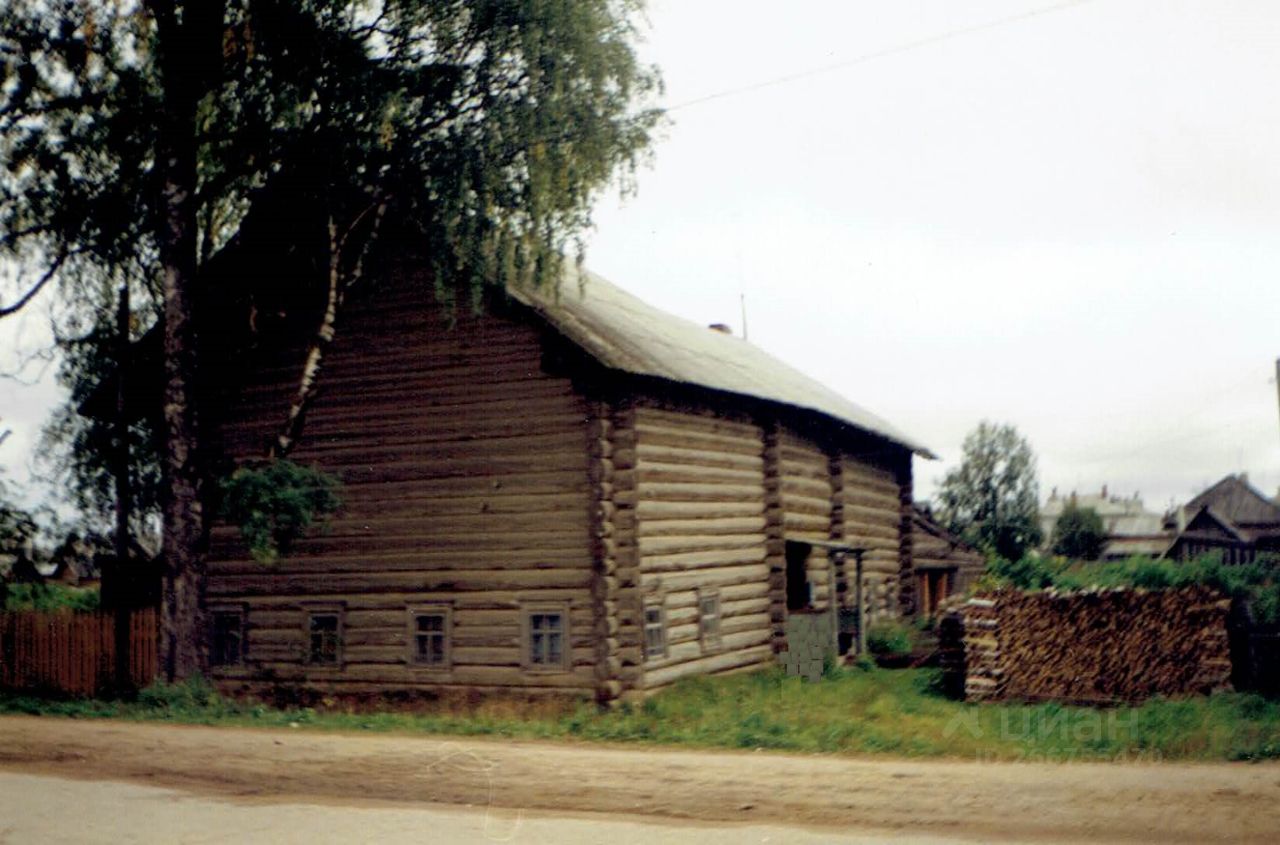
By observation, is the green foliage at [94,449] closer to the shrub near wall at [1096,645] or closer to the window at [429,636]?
the window at [429,636]

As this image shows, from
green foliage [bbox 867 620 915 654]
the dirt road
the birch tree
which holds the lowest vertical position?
green foliage [bbox 867 620 915 654]

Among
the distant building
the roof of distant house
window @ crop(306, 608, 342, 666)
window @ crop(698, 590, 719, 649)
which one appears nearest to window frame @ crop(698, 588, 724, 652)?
window @ crop(698, 590, 719, 649)

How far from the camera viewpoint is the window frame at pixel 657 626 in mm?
20714

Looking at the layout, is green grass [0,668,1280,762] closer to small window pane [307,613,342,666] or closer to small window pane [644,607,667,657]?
small window pane [644,607,667,657]

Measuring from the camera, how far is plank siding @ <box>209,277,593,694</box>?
20438mm

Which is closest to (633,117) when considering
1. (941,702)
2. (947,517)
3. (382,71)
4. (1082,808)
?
(382,71)

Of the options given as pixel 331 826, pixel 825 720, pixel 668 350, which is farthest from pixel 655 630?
pixel 331 826

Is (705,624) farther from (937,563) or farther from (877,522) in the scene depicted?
(937,563)

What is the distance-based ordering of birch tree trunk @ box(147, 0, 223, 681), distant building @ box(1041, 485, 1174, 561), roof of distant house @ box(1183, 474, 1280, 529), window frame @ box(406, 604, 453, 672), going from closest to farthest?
birch tree trunk @ box(147, 0, 223, 681), window frame @ box(406, 604, 453, 672), roof of distant house @ box(1183, 474, 1280, 529), distant building @ box(1041, 485, 1174, 561)

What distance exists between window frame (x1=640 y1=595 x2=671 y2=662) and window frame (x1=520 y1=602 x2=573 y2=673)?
135cm

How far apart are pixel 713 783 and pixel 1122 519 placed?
11996cm

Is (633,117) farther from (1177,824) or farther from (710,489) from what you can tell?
(1177,824)

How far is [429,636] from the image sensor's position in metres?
21.4

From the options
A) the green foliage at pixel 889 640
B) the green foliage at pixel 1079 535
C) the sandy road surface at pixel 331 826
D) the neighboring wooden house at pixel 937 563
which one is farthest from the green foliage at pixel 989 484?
the sandy road surface at pixel 331 826
